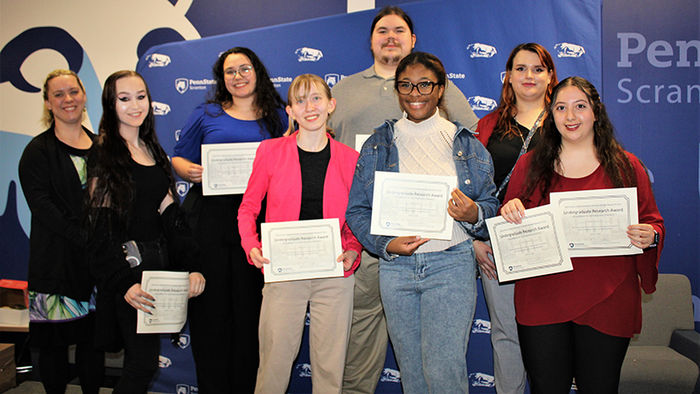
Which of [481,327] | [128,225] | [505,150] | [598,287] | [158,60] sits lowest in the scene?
[481,327]

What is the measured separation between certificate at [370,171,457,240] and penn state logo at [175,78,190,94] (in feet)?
8.83

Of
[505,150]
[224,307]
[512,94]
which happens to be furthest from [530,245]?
[224,307]

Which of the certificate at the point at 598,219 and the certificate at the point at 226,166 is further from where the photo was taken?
the certificate at the point at 226,166

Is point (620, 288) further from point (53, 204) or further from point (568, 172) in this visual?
point (53, 204)

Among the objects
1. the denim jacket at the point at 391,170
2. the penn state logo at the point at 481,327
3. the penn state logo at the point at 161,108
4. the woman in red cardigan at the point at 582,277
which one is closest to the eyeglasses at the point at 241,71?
the denim jacket at the point at 391,170

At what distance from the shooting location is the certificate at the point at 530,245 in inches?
93.2

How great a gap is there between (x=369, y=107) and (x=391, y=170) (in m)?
0.99

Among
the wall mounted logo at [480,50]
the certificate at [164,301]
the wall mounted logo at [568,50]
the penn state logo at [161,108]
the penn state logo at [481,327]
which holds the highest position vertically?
the wall mounted logo at [480,50]

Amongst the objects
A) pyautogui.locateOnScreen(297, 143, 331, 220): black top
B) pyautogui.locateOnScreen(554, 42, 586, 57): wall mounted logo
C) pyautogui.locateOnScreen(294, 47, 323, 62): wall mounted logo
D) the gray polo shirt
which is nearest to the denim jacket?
pyautogui.locateOnScreen(297, 143, 331, 220): black top

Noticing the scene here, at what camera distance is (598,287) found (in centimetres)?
233

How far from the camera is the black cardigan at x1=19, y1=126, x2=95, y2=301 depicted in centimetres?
315

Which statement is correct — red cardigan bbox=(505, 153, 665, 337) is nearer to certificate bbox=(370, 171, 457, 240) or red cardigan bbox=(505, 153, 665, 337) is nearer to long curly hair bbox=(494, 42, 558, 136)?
certificate bbox=(370, 171, 457, 240)

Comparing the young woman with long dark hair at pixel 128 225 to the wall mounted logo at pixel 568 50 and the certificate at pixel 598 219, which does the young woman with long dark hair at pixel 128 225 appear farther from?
the wall mounted logo at pixel 568 50

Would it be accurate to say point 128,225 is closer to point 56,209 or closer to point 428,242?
point 56,209
